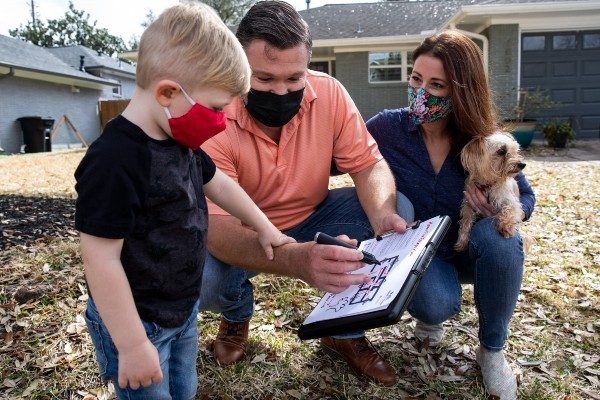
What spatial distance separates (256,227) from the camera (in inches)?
76.7

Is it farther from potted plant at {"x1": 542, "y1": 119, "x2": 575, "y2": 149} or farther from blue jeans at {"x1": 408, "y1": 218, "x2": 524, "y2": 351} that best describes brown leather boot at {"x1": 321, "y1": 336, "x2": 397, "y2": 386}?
potted plant at {"x1": 542, "y1": 119, "x2": 575, "y2": 149}

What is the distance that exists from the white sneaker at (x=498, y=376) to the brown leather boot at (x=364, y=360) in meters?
0.40

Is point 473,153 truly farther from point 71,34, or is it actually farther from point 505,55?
point 71,34

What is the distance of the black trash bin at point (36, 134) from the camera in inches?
673

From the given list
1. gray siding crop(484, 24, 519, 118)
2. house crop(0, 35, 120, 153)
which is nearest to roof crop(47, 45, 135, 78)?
house crop(0, 35, 120, 153)

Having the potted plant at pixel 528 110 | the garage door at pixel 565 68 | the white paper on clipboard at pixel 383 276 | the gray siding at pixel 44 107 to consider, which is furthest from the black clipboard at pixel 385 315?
the gray siding at pixel 44 107

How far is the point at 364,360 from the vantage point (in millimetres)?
2402

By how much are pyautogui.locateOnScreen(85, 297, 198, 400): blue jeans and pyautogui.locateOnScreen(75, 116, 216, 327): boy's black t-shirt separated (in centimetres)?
6

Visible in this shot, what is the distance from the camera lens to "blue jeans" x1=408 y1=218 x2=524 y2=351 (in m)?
2.21

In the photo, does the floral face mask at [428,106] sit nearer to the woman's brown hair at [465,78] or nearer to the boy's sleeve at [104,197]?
the woman's brown hair at [465,78]

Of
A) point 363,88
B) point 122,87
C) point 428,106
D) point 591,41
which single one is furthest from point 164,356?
point 122,87

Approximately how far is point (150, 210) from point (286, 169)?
1.10 meters

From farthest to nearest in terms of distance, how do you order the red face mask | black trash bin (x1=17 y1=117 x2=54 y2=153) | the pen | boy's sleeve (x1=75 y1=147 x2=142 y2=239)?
black trash bin (x1=17 y1=117 x2=54 y2=153), the pen, the red face mask, boy's sleeve (x1=75 y1=147 x2=142 y2=239)

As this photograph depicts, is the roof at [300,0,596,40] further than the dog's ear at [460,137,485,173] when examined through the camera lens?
Yes
